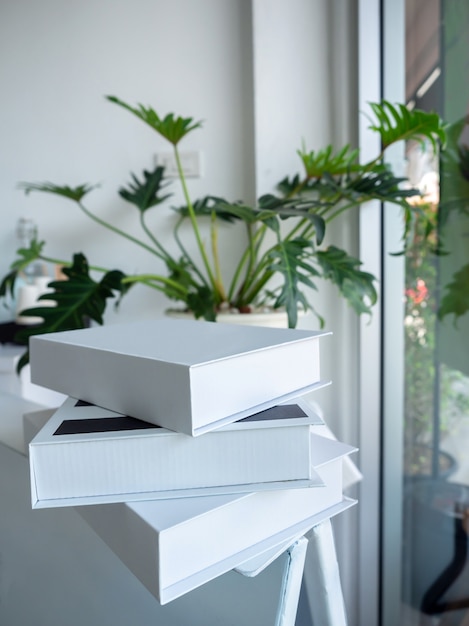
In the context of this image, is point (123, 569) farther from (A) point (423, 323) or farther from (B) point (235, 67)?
(B) point (235, 67)

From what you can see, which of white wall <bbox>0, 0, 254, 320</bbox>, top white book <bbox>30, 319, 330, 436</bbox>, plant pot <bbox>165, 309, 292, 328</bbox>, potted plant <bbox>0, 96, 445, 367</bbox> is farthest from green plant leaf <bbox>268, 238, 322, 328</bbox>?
white wall <bbox>0, 0, 254, 320</bbox>

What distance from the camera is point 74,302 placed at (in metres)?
0.88

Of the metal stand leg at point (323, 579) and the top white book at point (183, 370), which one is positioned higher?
the top white book at point (183, 370)

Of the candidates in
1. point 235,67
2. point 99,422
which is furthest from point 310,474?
point 235,67

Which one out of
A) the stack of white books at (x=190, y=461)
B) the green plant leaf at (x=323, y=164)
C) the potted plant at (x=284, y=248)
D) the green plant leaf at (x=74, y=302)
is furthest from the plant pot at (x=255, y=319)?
the stack of white books at (x=190, y=461)

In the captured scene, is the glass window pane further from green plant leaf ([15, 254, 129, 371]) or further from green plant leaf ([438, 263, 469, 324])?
green plant leaf ([15, 254, 129, 371])

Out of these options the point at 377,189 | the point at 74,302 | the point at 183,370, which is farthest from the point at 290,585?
the point at 377,189

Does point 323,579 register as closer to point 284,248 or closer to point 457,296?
point 284,248

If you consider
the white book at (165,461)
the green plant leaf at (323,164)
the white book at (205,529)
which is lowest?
the white book at (205,529)

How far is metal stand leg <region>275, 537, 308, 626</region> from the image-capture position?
0.43m

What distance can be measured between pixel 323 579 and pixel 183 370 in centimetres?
28

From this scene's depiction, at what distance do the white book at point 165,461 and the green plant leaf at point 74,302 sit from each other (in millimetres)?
443

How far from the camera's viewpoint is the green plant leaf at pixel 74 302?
844 millimetres

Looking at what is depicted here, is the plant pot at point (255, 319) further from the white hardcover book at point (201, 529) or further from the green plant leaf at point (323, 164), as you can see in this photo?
the white hardcover book at point (201, 529)
